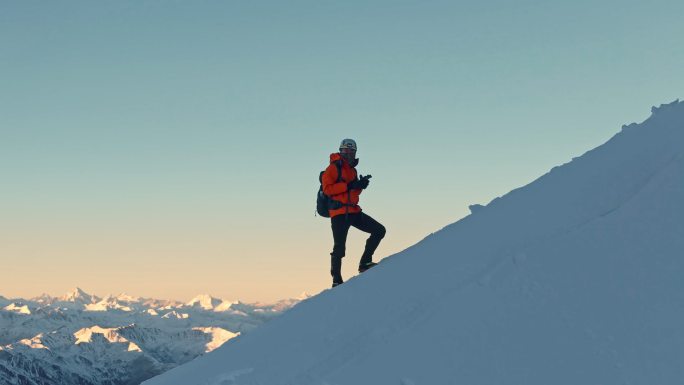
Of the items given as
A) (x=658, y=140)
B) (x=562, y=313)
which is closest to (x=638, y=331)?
(x=562, y=313)

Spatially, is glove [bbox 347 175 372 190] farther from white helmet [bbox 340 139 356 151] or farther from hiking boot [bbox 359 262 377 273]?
hiking boot [bbox 359 262 377 273]

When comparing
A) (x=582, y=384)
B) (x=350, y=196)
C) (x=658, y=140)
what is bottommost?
(x=582, y=384)

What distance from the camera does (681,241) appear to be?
7375 millimetres

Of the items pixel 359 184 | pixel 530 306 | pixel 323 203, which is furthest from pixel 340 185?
pixel 530 306

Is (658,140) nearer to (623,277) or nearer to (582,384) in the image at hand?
(623,277)

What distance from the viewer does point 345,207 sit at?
530 inches

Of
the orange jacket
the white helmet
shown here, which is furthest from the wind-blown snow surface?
the white helmet

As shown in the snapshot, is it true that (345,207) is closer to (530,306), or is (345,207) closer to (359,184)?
(359,184)

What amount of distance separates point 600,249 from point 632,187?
1788 millimetres

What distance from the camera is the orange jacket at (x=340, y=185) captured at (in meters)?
13.2

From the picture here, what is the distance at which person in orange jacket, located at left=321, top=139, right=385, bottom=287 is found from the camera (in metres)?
13.2

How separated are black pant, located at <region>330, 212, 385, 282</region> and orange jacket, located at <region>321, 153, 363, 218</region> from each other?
199 millimetres

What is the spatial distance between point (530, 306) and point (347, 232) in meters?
6.88

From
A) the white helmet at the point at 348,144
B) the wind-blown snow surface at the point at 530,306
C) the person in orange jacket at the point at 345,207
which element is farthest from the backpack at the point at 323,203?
the wind-blown snow surface at the point at 530,306
